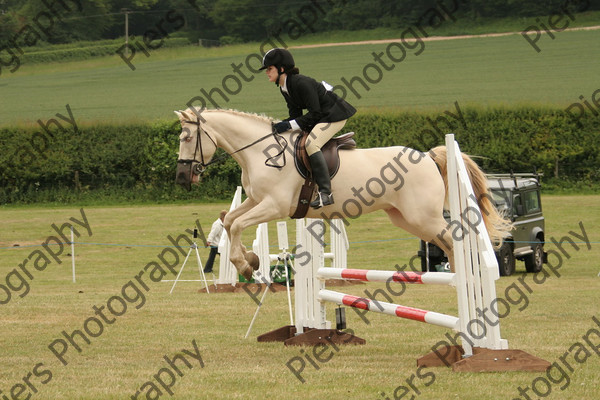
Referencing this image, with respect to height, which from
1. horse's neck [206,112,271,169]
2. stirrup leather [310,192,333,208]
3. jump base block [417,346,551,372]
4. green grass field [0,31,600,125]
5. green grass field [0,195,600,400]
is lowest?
green grass field [0,195,600,400]

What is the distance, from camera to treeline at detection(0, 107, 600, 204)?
2955 cm

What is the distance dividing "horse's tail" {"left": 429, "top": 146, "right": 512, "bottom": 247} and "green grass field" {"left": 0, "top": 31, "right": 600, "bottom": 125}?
1194 inches

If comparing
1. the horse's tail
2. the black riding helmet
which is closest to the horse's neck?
the black riding helmet

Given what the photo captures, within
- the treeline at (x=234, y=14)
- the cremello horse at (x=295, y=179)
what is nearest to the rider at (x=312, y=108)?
the cremello horse at (x=295, y=179)

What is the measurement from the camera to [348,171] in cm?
741

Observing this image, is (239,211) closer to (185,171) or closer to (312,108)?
(185,171)

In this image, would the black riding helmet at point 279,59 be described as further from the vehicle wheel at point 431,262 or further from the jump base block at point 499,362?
the vehicle wheel at point 431,262

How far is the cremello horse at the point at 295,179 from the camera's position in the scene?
23.9ft

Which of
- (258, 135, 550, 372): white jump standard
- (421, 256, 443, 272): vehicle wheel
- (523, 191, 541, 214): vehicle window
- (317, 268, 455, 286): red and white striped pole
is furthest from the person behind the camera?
(523, 191, 541, 214): vehicle window

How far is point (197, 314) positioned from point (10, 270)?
9138 millimetres

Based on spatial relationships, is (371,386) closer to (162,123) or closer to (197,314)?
(197,314)

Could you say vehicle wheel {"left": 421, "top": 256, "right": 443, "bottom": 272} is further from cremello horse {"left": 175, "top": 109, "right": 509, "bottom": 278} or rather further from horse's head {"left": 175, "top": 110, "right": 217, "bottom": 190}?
horse's head {"left": 175, "top": 110, "right": 217, "bottom": 190}

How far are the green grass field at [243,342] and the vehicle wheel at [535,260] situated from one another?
56 centimetres

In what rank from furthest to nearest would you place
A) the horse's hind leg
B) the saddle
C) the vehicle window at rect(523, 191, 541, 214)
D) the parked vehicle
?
the vehicle window at rect(523, 191, 541, 214) < the parked vehicle < the horse's hind leg < the saddle
